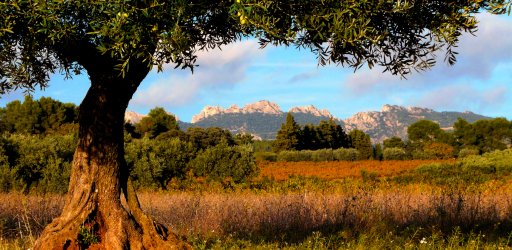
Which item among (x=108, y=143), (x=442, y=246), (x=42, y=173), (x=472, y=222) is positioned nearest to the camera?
(x=108, y=143)

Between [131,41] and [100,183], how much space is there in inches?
174

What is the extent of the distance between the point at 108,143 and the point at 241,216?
19.4ft

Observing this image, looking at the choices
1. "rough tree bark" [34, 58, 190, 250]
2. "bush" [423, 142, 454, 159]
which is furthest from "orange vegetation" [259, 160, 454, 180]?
"rough tree bark" [34, 58, 190, 250]

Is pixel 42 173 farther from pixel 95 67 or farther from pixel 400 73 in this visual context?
pixel 400 73

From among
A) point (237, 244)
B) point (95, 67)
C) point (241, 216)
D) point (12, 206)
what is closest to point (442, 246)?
point (237, 244)

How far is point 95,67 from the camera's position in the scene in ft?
33.4

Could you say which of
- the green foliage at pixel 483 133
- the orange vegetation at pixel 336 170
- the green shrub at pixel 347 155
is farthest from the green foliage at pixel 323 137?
the orange vegetation at pixel 336 170

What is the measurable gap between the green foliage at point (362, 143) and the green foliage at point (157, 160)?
69.2 m

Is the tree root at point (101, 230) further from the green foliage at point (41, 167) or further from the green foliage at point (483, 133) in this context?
the green foliage at point (483, 133)

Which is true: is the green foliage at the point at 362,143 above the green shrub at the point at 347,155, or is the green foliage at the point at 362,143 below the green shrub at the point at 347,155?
above

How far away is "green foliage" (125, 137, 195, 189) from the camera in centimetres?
2953

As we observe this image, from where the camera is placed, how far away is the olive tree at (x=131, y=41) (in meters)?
6.45

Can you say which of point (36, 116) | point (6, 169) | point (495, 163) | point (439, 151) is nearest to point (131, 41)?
point (6, 169)

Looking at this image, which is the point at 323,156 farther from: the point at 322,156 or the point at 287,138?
the point at 287,138
